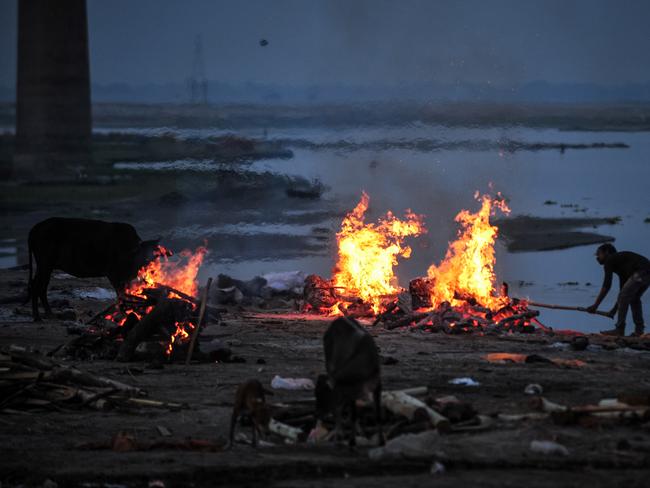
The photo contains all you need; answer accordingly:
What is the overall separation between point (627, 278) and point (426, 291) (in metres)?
3.72

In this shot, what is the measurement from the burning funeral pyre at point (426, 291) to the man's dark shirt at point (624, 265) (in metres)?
1.44

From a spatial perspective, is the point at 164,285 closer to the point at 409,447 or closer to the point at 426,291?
the point at 426,291

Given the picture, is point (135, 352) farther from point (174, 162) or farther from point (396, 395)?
point (174, 162)

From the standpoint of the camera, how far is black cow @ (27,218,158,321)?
23.8m

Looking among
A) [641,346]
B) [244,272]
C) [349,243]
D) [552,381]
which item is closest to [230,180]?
[244,272]

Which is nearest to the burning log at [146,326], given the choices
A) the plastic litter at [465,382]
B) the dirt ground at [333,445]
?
the dirt ground at [333,445]

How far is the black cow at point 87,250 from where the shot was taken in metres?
23.8

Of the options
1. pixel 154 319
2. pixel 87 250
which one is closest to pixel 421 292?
pixel 87 250

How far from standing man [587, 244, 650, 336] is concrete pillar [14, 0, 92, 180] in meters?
27.0

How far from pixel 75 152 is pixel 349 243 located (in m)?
25.3

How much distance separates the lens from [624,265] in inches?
891

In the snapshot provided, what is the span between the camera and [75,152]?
49.5 m

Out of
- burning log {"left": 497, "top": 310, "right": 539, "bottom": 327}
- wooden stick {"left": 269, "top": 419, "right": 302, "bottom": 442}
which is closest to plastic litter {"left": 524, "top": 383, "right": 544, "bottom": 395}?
wooden stick {"left": 269, "top": 419, "right": 302, "bottom": 442}

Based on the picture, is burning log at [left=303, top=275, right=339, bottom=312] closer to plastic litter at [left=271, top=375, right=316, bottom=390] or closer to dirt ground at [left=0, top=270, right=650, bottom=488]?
dirt ground at [left=0, top=270, right=650, bottom=488]
